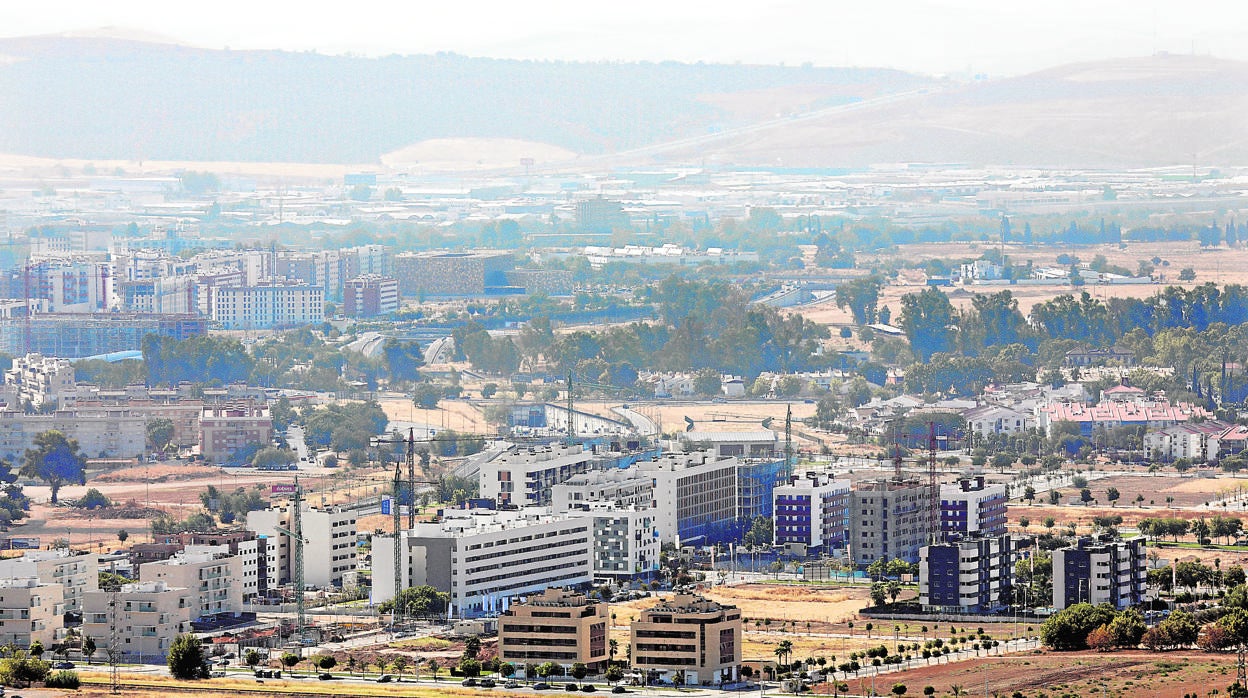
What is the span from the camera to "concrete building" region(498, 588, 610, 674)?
29281 millimetres

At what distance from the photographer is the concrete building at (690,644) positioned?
28703 mm

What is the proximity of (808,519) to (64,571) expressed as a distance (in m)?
10.2

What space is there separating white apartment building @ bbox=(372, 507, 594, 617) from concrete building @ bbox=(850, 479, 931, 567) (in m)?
4.05

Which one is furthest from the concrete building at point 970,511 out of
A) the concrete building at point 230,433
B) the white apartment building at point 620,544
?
the concrete building at point 230,433

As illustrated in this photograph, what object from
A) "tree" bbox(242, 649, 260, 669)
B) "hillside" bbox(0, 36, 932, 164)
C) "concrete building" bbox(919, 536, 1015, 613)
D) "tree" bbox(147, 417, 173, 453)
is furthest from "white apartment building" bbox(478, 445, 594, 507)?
"hillside" bbox(0, 36, 932, 164)

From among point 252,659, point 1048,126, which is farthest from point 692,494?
point 1048,126

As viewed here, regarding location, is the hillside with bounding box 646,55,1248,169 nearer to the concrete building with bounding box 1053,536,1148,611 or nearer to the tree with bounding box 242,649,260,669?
the concrete building with bounding box 1053,536,1148,611

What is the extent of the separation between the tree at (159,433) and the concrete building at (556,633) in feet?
74.8

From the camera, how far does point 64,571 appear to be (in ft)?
112

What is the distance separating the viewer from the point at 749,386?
198ft

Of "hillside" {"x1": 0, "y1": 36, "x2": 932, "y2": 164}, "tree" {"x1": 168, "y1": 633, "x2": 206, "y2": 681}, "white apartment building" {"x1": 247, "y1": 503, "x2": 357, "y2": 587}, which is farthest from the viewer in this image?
"hillside" {"x1": 0, "y1": 36, "x2": 932, "y2": 164}

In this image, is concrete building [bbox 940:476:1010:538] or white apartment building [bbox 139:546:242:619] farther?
concrete building [bbox 940:476:1010:538]

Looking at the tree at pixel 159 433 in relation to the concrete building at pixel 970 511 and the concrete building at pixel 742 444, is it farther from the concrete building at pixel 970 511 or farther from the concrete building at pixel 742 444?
the concrete building at pixel 970 511

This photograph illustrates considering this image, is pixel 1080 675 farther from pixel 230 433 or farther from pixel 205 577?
pixel 230 433
